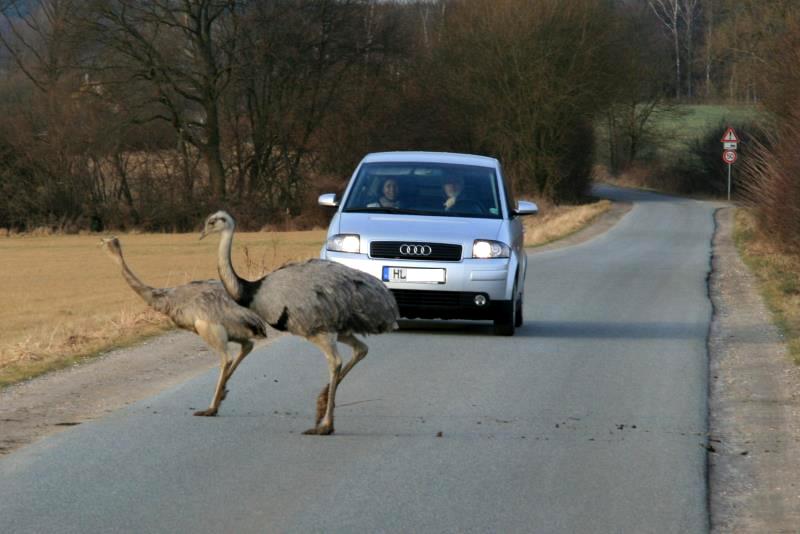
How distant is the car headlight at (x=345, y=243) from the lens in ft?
45.2

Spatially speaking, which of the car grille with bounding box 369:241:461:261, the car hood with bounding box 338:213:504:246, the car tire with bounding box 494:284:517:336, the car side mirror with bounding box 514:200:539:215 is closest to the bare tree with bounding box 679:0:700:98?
the car side mirror with bounding box 514:200:539:215

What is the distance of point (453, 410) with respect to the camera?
9.77 meters

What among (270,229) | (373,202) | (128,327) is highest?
(373,202)

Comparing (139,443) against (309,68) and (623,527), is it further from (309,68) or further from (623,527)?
(309,68)

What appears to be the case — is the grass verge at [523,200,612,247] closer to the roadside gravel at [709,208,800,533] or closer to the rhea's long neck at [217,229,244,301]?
the roadside gravel at [709,208,800,533]

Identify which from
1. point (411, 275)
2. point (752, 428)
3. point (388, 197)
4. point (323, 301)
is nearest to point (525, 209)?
point (388, 197)

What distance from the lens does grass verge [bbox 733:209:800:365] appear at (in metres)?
15.6

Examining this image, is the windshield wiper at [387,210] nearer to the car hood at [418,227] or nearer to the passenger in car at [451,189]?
the car hood at [418,227]

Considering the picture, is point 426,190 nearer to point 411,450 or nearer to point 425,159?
point 425,159

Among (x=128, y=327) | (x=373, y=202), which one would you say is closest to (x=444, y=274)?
(x=373, y=202)

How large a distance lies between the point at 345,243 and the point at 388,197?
3.47ft

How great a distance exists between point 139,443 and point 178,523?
199 cm

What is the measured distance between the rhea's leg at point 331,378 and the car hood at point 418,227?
488 centimetres

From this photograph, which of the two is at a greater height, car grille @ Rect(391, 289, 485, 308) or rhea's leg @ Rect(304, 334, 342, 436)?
rhea's leg @ Rect(304, 334, 342, 436)
